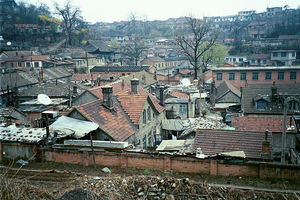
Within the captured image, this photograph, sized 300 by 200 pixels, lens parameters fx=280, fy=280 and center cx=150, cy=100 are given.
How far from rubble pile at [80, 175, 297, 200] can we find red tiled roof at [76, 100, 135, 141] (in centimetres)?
497

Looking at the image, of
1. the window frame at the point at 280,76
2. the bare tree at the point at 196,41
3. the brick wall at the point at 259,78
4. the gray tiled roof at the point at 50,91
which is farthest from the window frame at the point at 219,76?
the gray tiled roof at the point at 50,91

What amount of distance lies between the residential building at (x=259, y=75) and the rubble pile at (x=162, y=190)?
33.7m

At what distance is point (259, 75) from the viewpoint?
43281 millimetres

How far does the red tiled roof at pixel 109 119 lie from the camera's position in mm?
16953

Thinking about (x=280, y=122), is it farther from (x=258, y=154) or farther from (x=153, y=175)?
(x=153, y=175)

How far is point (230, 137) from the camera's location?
51.4 feet

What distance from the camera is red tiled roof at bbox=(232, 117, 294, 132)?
840 inches

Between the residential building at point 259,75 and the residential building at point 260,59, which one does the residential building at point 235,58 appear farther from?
the residential building at point 259,75

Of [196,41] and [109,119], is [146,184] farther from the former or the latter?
[196,41]

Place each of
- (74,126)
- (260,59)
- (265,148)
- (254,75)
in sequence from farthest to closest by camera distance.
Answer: (260,59), (254,75), (74,126), (265,148)

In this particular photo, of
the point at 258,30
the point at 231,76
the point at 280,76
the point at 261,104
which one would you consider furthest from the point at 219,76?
the point at 258,30

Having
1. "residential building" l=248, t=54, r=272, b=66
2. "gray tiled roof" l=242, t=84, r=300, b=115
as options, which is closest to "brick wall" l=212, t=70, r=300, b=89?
"gray tiled roof" l=242, t=84, r=300, b=115

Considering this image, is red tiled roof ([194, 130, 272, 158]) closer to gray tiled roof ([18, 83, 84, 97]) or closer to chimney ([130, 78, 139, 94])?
chimney ([130, 78, 139, 94])

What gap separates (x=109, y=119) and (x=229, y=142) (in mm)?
7639
